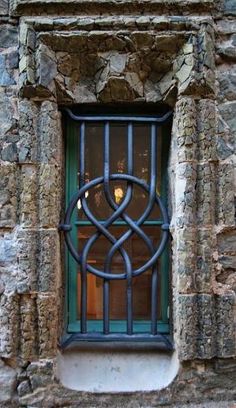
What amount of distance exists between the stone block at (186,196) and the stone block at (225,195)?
0.12m

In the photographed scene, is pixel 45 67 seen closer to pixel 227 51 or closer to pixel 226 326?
pixel 227 51

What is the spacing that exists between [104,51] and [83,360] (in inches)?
57.6

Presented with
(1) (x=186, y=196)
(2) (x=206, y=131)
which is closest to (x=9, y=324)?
(1) (x=186, y=196)

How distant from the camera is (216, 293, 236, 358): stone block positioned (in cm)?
196

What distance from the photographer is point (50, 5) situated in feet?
6.58

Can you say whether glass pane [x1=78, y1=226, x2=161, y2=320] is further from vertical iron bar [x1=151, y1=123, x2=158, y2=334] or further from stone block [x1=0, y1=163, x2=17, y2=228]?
stone block [x1=0, y1=163, x2=17, y2=228]

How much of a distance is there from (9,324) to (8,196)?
58 centimetres

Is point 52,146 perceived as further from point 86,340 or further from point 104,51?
point 86,340

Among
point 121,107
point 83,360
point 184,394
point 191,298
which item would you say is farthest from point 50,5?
point 184,394

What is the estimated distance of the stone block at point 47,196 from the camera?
6.48 ft

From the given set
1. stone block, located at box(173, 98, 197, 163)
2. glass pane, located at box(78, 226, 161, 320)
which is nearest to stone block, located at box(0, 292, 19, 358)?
glass pane, located at box(78, 226, 161, 320)

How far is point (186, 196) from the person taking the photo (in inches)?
78.1

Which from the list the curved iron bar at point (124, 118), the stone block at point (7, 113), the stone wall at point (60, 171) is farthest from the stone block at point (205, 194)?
the stone block at point (7, 113)

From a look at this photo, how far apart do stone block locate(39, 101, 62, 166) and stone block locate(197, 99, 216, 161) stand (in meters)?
0.66
